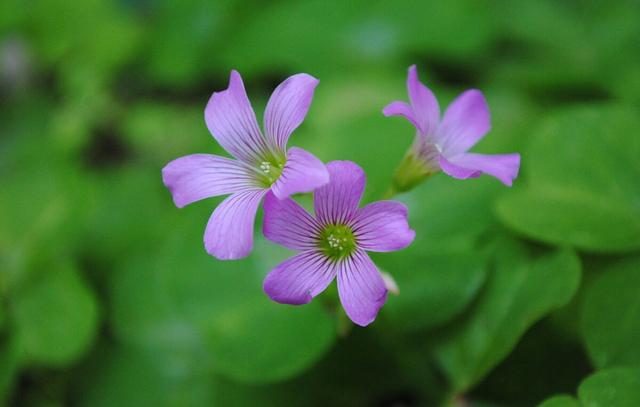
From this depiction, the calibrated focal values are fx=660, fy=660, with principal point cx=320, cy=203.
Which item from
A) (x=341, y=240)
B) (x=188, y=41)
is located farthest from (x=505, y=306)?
(x=188, y=41)

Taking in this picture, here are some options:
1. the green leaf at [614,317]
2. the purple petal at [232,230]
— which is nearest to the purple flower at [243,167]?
the purple petal at [232,230]

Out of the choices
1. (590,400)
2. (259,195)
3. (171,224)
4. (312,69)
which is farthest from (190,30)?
(590,400)

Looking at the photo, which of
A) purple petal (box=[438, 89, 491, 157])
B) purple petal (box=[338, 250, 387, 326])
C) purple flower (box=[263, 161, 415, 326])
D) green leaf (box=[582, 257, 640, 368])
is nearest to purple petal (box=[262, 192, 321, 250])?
purple flower (box=[263, 161, 415, 326])

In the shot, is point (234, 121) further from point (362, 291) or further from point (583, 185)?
point (583, 185)

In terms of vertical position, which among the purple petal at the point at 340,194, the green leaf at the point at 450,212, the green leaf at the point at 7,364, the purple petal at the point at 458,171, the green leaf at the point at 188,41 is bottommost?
the green leaf at the point at 450,212

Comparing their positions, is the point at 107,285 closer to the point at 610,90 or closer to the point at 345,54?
the point at 345,54

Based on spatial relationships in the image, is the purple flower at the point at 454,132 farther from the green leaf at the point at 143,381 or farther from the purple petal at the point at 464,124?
the green leaf at the point at 143,381
